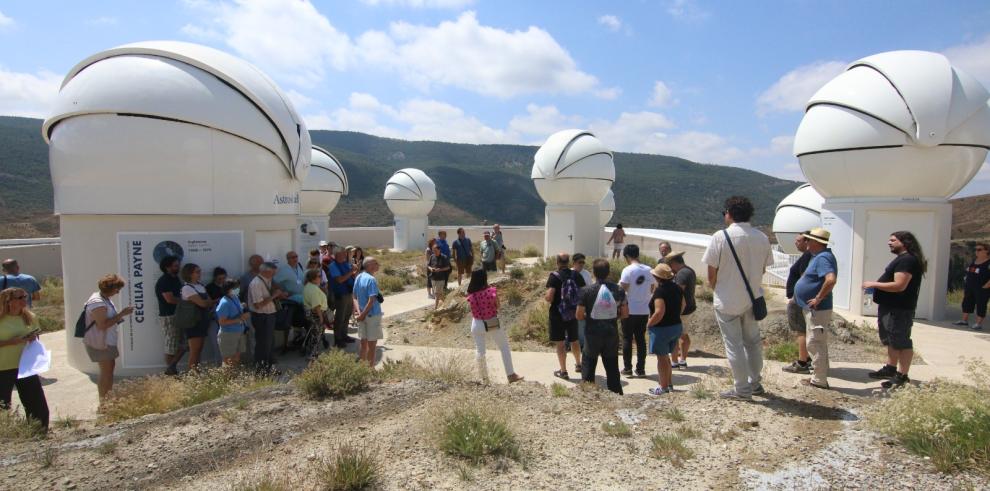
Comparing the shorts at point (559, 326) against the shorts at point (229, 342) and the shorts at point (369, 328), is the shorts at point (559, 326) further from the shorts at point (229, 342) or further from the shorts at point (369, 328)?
the shorts at point (229, 342)

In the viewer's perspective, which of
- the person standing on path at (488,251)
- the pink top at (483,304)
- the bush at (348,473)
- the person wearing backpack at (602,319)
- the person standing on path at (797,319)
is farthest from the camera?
the person standing on path at (488,251)

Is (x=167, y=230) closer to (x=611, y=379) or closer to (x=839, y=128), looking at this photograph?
(x=611, y=379)

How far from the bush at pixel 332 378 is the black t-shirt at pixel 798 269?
15.5 ft

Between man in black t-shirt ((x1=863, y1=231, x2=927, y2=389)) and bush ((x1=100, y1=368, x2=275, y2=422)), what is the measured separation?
6.51 meters

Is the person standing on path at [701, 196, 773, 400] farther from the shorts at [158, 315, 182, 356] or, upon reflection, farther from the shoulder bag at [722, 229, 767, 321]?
the shorts at [158, 315, 182, 356]

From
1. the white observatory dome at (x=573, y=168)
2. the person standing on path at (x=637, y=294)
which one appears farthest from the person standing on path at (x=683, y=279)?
the white observatory dome at (x=573, y=168)

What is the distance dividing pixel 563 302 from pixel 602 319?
91 cm

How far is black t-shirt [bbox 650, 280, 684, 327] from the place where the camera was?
579cm

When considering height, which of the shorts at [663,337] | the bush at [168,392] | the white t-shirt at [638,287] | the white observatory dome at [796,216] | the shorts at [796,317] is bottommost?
the bush at [168,392]

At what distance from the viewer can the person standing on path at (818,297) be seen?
525 centimetres

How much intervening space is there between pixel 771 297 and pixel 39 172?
5890cm

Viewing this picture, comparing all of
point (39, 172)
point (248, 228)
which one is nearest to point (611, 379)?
point (248, 228)

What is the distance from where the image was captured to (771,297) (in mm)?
9836

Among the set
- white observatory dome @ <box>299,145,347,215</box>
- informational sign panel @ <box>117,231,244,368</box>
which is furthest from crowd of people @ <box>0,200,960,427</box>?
white observatory dome @ <box>299,145,347,215</box>
